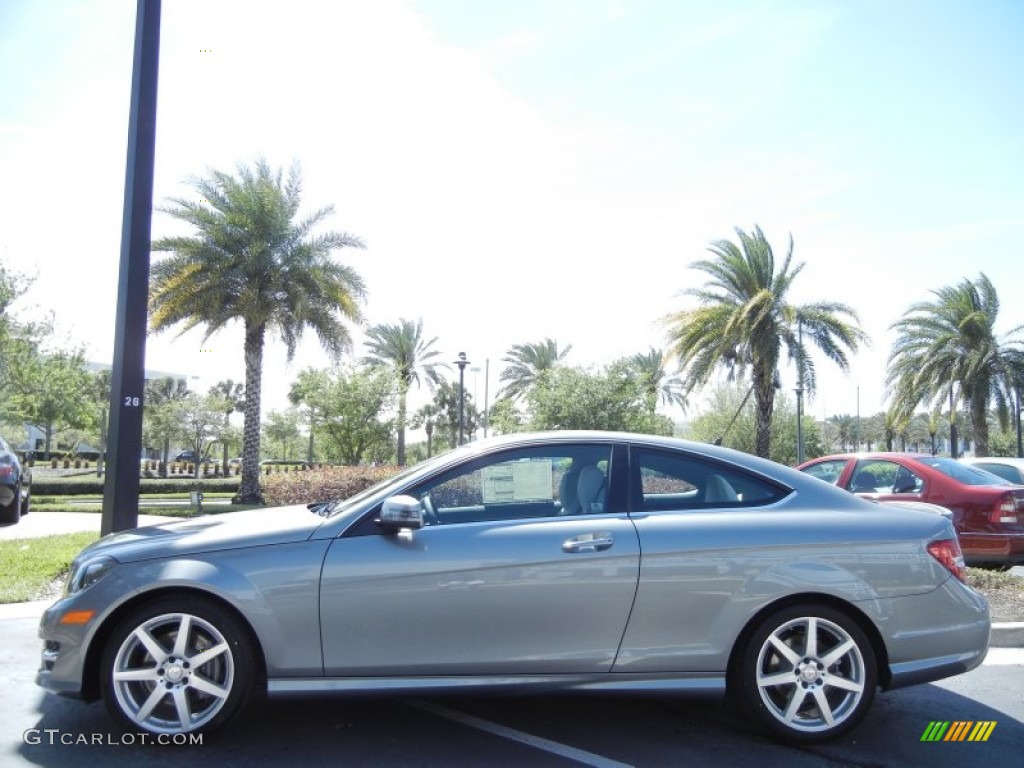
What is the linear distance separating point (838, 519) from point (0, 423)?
28308 millimetres

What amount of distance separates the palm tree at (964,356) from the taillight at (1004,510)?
18.5 metres

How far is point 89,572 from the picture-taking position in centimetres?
379

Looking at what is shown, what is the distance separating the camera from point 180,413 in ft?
167

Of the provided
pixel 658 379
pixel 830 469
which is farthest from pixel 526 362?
pixel 830 469

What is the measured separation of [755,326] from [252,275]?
13807mm

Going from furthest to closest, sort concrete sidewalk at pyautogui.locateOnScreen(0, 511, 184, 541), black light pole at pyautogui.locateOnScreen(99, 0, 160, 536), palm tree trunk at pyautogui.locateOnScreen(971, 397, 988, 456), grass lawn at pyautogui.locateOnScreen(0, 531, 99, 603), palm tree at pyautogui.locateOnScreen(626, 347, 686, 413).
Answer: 1. palm tree at pyautogui.locateOnScreen(626, 347, 686, 413)
2. palm tree trunk at pyautogui.locateOnScreen(971, 397, 988, 456)
3. concrete sidewalk at pyautogui.locateOnScreen(0, 511, 184, 541)
4. black light pole at pyautogui.locateOnScreen(99, 0, 160, 536)
5. grass lawn at pyautogui.locateOnScreen(0, 531, 99, 603)

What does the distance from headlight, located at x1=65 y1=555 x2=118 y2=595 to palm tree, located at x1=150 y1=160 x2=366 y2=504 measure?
18.1 meters

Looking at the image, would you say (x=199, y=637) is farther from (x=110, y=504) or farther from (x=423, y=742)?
(x=110, y=504)

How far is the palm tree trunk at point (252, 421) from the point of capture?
22.0 meters

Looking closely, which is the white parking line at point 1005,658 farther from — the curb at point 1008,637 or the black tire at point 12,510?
the black tire at point 12,510

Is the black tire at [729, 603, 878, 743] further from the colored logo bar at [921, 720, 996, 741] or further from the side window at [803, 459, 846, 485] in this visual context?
the side window at [803, 459, 846, 485]

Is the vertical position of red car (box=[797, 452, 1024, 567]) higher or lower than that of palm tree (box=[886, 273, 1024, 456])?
lower

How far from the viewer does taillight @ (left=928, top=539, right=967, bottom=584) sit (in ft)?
13.1

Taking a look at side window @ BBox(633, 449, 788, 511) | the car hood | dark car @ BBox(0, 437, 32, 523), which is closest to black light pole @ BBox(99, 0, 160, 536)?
the car hood
